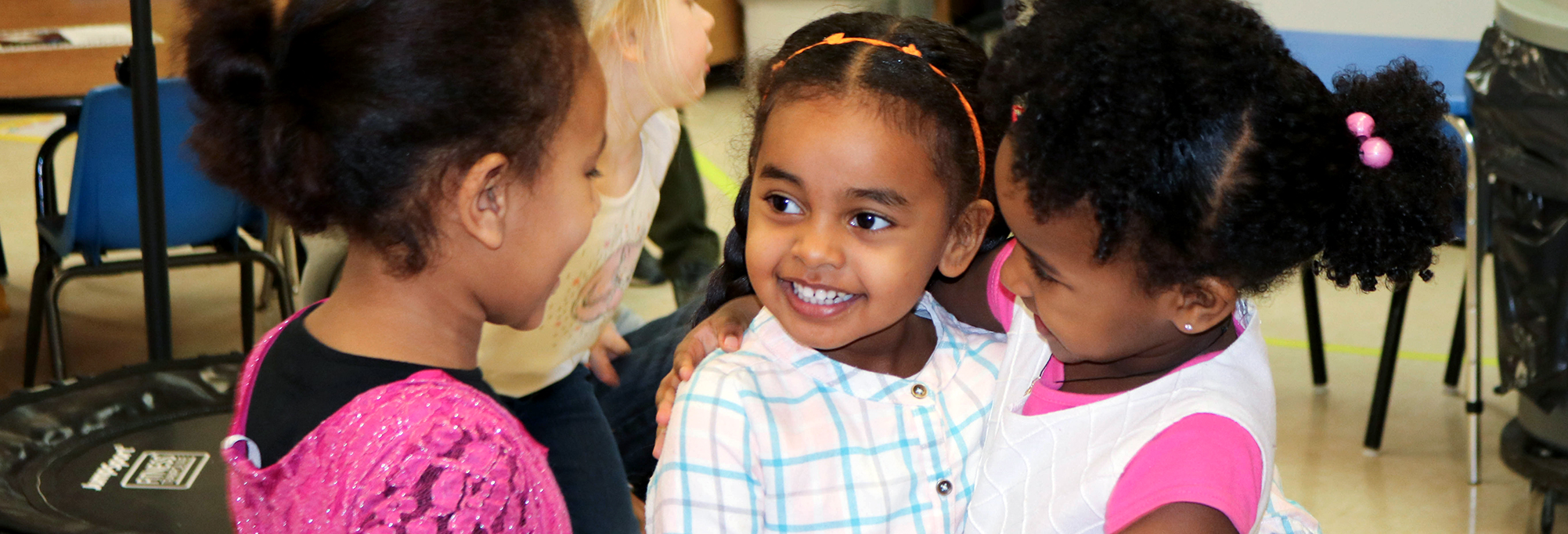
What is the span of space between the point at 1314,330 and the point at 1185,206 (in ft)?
7.41

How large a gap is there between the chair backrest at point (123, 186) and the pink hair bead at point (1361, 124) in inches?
85.9

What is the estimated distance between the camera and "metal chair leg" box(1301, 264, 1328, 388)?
2.92m

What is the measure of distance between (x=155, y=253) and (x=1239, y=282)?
1551 millimetres

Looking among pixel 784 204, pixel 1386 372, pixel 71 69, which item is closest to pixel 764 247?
pixel 784 204

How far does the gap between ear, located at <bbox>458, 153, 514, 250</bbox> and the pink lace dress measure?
0.12 meters

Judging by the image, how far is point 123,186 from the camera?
271 centimetres

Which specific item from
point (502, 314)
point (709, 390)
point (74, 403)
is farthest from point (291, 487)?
point (74, 403)

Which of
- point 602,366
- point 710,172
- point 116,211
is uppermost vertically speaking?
point 602,366

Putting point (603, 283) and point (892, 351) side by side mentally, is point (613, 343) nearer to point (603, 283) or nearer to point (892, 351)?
point (603, 283)

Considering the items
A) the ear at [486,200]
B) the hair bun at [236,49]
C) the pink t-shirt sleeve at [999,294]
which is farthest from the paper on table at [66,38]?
the pink t-shirt sleeve at [999,294]

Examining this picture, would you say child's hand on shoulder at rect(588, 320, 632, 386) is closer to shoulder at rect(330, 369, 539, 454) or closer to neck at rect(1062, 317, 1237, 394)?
shoulder at rect(330, 369, 539, 454)

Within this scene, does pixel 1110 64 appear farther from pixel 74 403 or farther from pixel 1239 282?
pixel 74 403

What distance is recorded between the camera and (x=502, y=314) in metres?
1.18

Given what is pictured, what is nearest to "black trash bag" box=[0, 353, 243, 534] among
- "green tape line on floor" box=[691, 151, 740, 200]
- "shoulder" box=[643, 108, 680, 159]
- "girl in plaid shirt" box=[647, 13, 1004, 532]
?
"shoulder" box=[643, 108, 680, 159]
